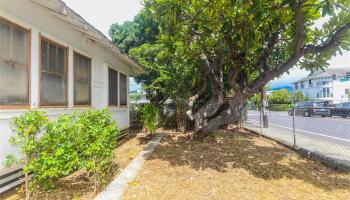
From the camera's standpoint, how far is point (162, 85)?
13.7 metres

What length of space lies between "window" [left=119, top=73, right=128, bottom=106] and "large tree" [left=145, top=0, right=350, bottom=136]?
12.0 ft

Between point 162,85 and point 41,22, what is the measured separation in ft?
30.9

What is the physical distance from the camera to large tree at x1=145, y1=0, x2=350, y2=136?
15.7ft

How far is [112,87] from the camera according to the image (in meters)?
8.87

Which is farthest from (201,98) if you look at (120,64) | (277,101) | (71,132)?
(277,101)

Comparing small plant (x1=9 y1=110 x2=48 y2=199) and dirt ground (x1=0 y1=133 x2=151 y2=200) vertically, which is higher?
small plant (x1=9 y1=110 x2=48 y2=199)

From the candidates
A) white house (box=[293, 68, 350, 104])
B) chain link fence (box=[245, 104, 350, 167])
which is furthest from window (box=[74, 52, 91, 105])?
white house (box=[293, 68, 350, 104])

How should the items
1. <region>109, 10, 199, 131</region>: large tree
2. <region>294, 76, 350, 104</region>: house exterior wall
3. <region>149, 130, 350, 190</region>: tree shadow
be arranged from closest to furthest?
<region>149, 130, 350, 190</region>: tree shadow, <region>109, 10, 199, 131</region>: large tree, <region>294, 76, 350, 104</region>: house exterior wall

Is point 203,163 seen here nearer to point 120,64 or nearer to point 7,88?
point 7,88

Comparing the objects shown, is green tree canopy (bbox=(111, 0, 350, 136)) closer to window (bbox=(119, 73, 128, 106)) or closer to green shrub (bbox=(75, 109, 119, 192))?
green shrub (bbox=(75, 109, 119, 192))

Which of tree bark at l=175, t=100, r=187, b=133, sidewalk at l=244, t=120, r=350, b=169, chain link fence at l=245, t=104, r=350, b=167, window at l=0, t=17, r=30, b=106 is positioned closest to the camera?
window at l=0, t=17, r=30, b=106

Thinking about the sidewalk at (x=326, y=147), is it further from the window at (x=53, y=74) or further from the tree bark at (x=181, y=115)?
the window at (x=53, y=74)

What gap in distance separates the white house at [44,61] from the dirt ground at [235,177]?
2354 millimetres

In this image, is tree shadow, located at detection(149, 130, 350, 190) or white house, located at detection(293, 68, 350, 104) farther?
white house, located at detection(293, 68, 350, 104)
